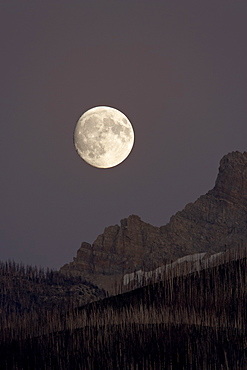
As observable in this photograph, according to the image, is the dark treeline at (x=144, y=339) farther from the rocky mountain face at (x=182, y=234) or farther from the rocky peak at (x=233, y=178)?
the rocky peak at (x=233, y=178)

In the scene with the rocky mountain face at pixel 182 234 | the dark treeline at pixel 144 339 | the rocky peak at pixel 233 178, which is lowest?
the dark treeline at pixel 144 339

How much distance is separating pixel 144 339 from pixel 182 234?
2815cm

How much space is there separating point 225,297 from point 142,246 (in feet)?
75.4

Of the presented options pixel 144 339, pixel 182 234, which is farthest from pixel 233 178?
pixel 144 339

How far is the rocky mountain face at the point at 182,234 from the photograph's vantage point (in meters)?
41.8

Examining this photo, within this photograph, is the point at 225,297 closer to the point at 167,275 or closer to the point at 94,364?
the point at 167,275

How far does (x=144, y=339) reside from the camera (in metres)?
15.1

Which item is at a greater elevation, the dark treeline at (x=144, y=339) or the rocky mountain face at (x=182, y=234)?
the rocky mountain face at (x=182, y=234)

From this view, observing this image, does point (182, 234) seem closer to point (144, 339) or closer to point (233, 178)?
point (233, 178)

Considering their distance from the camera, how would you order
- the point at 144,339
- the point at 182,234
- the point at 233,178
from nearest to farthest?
the point at 144,339, the point at 182,234, the point at 233,178

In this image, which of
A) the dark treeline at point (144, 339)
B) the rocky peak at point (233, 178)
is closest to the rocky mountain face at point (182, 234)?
the rocky peak at point (233, 178)

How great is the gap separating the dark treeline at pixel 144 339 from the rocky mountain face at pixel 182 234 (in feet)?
68.5

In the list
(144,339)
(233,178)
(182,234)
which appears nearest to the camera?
(144,339)

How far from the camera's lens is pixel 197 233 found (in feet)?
141
